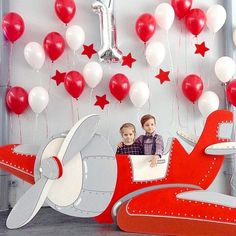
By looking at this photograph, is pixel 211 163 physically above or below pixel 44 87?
below

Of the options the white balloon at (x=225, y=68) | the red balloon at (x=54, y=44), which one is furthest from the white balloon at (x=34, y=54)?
the white balloon at (x=225, y=68)

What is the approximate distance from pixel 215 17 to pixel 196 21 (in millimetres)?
142

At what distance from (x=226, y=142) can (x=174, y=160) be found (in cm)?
33

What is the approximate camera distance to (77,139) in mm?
2311

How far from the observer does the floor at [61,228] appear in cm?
226

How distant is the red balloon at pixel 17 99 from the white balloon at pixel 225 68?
4.73 ft

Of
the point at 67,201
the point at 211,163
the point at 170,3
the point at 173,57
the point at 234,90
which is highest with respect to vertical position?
the point at 170,3

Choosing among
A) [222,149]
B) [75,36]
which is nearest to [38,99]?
[75,36]

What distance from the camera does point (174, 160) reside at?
7.91 ft

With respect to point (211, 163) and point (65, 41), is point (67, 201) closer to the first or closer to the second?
point (211, 163)

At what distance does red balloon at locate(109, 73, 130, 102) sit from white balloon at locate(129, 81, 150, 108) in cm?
5

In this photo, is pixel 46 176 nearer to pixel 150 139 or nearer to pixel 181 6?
pixel 150 139

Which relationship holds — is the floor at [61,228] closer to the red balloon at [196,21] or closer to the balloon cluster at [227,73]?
the balloon cluster at [227,73]

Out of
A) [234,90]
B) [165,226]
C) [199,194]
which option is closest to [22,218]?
[165,226]
